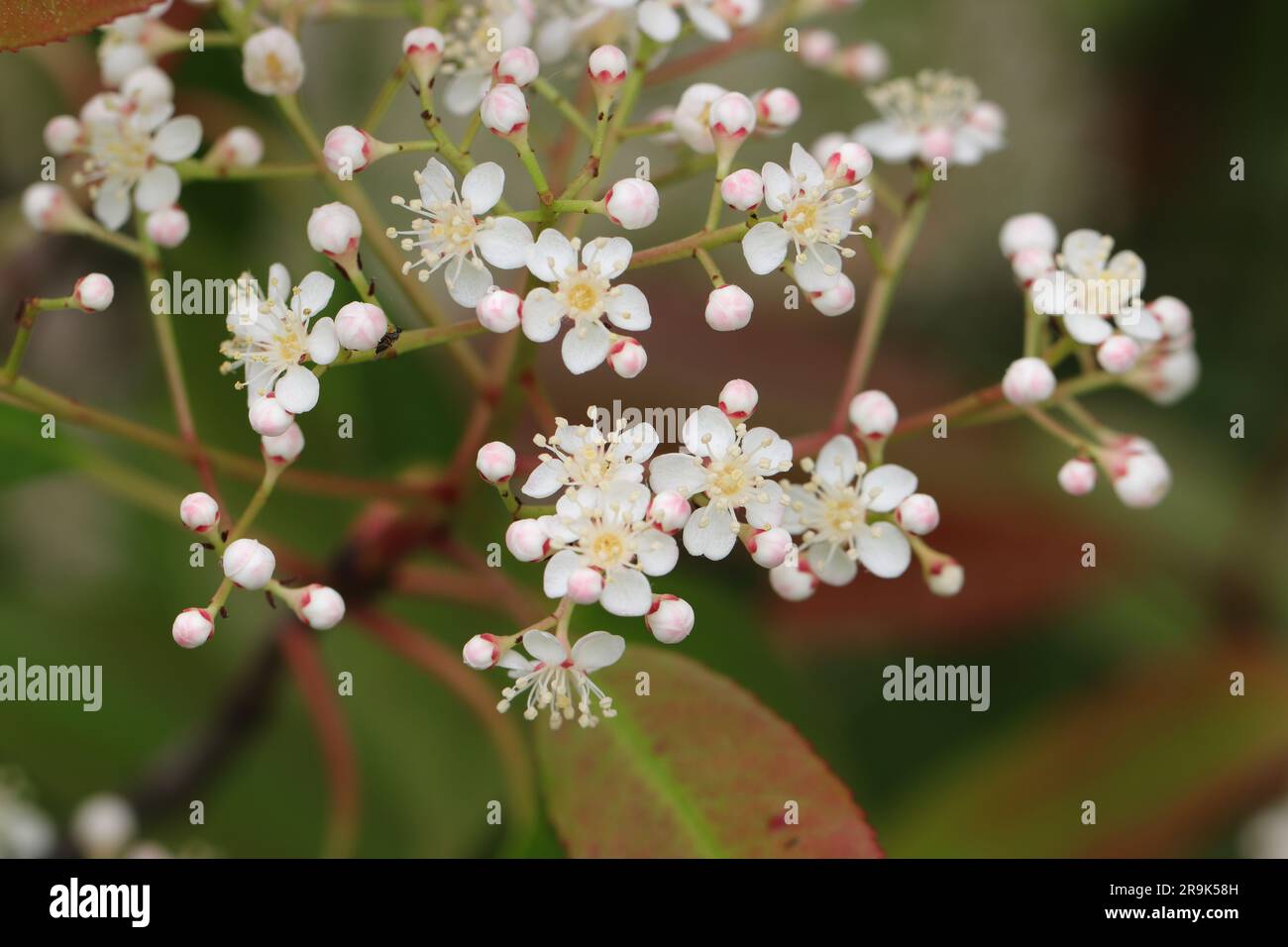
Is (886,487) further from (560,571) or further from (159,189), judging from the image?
(159,189)

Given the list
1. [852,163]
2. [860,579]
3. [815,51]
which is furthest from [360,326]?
[860,579]

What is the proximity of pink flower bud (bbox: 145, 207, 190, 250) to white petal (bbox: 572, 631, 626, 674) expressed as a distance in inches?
24.2

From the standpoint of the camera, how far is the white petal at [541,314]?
1.08 meters

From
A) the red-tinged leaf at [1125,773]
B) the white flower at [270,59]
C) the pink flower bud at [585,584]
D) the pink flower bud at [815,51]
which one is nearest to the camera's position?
the pink flower bud at [585,584]

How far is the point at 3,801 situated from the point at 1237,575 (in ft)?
7.04

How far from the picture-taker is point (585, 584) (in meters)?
1.04

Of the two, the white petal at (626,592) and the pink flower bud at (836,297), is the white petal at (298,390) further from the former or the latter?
the pink flower bud at (836,297)

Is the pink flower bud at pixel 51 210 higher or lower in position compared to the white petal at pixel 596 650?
higher

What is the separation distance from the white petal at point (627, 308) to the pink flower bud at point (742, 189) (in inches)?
4.6

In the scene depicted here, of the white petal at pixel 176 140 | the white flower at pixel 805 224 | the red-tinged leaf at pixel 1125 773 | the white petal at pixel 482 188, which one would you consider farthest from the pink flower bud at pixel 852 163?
the red-tinged leaf at pixel 1125 773

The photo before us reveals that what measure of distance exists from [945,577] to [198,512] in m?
0.70

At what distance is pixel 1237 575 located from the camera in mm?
2367

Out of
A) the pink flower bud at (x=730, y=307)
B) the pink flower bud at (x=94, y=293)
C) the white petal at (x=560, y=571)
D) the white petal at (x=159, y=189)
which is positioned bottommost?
the white petal at (x=560, y=571)
